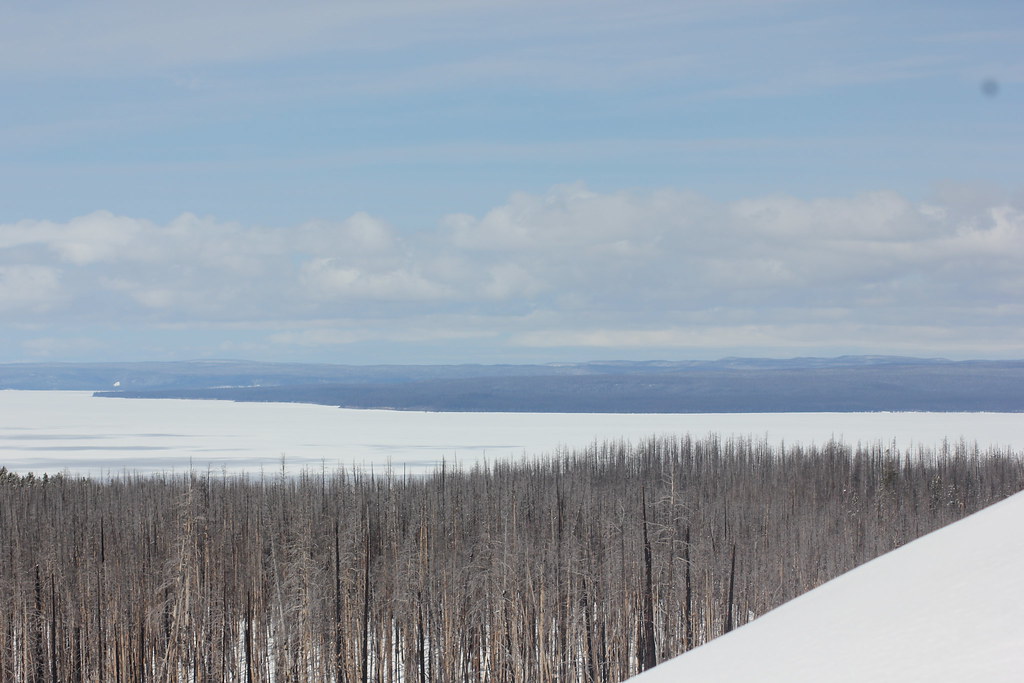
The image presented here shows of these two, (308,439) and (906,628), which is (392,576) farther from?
(308,439)

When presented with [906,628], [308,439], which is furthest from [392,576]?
[308,439]

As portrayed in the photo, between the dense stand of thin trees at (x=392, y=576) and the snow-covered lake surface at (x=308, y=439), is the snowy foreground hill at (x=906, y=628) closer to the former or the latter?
the dense stand of thin trees at (x=392, y=576)

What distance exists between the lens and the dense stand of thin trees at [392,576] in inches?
815

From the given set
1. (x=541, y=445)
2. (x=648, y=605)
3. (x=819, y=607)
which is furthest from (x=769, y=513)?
(x=541, y=445)

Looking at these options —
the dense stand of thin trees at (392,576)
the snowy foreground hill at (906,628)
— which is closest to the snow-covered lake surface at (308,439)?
the dense stand of thin trees at (392,576)

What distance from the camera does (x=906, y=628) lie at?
275 inches

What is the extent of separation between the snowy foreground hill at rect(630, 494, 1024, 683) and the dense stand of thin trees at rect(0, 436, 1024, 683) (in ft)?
38.5

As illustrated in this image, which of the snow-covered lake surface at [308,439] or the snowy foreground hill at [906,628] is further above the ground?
the snowy foreground hill at [906,628]

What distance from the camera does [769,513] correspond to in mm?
35688

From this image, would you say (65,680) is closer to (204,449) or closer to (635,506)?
(635,506)

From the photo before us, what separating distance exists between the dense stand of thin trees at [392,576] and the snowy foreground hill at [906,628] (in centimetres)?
1172

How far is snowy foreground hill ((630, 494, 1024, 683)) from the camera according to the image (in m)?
6.04

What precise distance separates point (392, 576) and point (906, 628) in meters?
19.8

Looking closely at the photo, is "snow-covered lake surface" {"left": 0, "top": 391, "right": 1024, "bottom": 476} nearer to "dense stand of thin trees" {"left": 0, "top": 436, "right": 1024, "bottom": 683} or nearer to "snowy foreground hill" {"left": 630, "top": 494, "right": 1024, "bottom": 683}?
"dense stand of thin trees" {"left": 0, "top": 436, "right": 1024, "bottom": 683}
